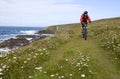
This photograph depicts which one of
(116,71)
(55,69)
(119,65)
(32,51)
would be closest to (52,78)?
(55,69)

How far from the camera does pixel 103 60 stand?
17281mm

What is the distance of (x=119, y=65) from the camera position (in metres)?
15.6

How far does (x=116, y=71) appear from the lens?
14.5 metres

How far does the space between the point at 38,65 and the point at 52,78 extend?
2.89 m

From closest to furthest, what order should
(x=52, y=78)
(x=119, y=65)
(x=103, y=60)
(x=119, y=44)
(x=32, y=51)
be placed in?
1. (x=52, y=78)
2. (x=119, y=65)
3. (x=103, y=60)
4. (x=32, y=51)
5. (x=119, y=44)

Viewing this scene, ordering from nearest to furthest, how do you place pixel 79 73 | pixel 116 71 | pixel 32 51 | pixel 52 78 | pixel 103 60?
1. pixel 52 78
2. pixel 79 73
3. pixel 116 71
4. pixel 103 60
5. pixel 32 51

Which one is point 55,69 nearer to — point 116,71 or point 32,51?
point 116,71

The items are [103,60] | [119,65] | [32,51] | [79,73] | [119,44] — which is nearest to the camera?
[79,73]

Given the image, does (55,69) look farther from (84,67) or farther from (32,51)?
(32,51)

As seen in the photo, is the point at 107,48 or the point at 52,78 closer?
the point at 52,78

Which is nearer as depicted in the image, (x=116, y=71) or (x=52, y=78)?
(x=52, y=78)

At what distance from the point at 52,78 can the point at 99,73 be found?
289cm

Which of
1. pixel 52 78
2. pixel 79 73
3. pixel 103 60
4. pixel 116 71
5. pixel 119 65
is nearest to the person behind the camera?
pixel 52 78

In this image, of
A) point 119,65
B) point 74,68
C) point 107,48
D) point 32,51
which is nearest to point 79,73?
point 74,68
